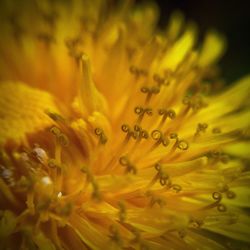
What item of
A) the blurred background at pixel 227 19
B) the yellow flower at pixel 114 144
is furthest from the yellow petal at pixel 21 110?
the blurred background at pixel 227 19

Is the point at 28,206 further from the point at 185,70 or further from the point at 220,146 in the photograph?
the point at 185,70

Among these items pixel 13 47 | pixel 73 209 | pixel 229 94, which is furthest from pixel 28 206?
pixel 229 94

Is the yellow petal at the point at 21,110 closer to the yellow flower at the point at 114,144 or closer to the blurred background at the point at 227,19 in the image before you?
the yellow flower at the point at 114,144

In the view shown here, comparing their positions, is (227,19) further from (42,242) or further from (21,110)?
(42,242)

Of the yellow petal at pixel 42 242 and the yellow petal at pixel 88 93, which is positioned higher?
the yellow petal at pixel 88 93

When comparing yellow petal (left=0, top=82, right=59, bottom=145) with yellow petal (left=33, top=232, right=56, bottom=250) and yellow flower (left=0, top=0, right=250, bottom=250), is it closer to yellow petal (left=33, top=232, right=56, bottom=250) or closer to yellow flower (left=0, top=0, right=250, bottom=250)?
yellow flower (left=0, top=0, right=250, bottom=250)

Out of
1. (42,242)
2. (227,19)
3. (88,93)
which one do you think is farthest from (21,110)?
(227,19)

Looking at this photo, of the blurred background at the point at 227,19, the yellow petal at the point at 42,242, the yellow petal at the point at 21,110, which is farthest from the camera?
the blurred background at the point at 227,19

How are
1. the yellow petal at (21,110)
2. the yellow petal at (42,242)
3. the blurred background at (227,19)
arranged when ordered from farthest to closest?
the blurred background at (227,19), the yellow petal at (21,110), the yellow petal at (42,242)
